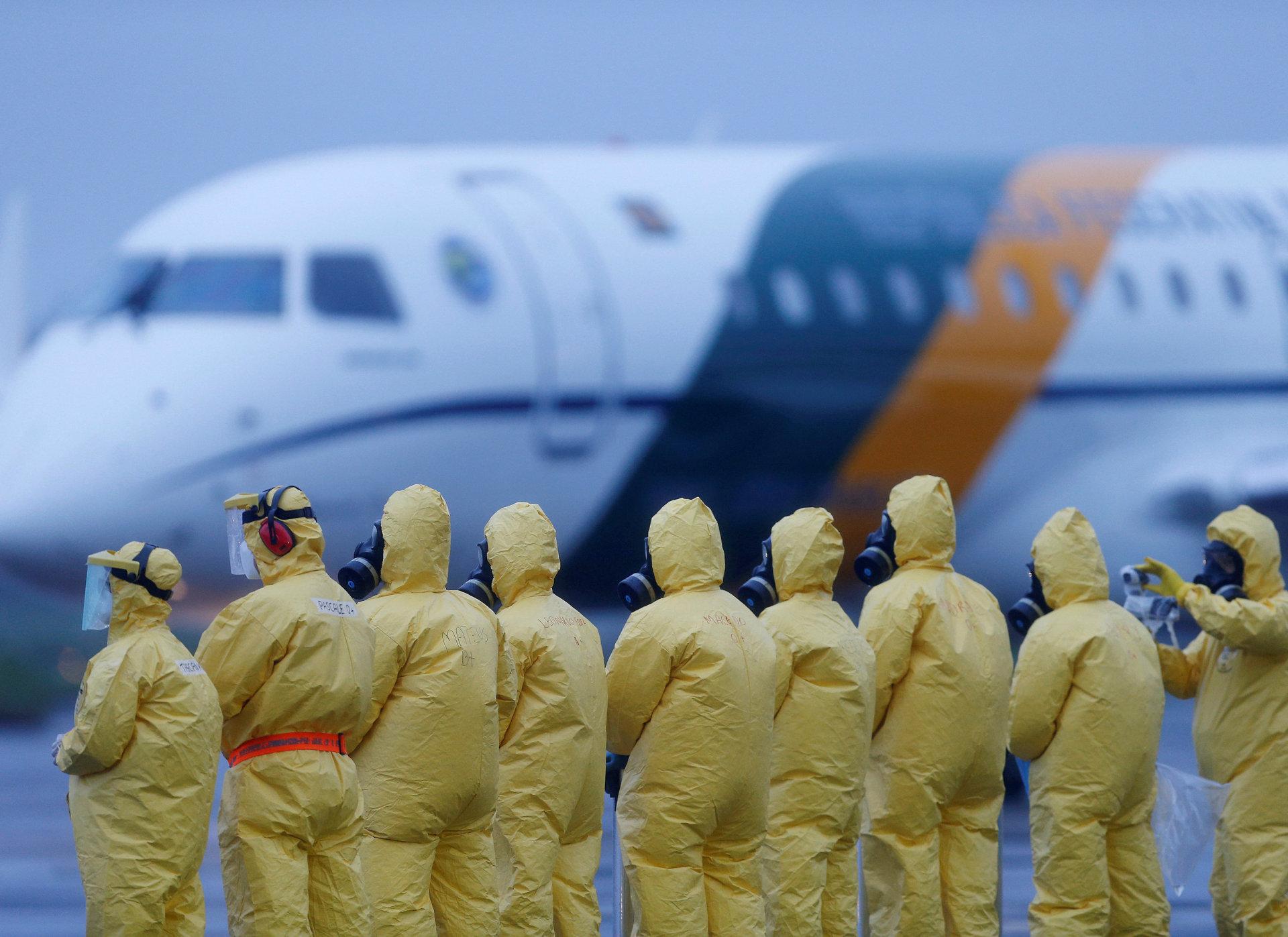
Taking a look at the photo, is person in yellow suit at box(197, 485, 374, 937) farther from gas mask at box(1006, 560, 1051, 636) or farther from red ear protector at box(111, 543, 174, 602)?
gas mask at box(1006, 560, 1051, 636)

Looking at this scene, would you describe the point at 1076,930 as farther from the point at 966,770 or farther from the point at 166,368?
the point at 166,368

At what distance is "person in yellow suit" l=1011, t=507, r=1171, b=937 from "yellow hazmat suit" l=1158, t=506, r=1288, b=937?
1.03ft

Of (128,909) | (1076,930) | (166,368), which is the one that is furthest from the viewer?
(166,368)

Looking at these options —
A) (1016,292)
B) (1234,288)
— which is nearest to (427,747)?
(1016,292)

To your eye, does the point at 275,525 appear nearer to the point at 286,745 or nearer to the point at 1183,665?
the point at 286,745

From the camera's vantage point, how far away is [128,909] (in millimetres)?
5832

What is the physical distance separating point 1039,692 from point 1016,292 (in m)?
7.34

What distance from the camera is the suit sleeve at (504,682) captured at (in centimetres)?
671

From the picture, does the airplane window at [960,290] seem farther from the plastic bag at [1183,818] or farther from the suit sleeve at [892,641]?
the suit sleeve at [892,641]

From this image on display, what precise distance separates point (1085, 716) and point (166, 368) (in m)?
6.56

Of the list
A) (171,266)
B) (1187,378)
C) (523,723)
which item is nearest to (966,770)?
(523,723)

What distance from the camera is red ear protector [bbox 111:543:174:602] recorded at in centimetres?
602

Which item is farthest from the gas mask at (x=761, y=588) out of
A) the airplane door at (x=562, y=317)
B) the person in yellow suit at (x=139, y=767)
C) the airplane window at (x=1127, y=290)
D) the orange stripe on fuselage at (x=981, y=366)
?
the airplane window at (x=1127, y=290)

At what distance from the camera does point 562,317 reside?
42.6ft
